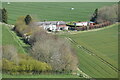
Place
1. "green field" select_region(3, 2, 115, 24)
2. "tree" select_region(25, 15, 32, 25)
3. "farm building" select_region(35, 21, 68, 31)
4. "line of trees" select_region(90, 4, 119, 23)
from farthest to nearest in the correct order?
"green field" select_region(3, 2, 115, 24), "line of trees" select_region(90, 4, 119, 23), "farm building" select_region(35, 21, 68, 31), "tree" select_region(25, 15, 32, 25)

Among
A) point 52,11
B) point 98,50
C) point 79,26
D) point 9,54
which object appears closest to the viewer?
point 9,54

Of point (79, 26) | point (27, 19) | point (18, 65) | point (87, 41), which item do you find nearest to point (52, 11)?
point (79, 26)

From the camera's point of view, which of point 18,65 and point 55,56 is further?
point 55,56

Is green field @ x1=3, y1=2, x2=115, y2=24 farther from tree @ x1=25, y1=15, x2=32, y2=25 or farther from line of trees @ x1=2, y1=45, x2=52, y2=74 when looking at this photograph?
line of trees @ x1=2, y1=45, x2=52, y2=74

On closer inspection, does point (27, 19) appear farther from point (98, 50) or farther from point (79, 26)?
point (98, 50)

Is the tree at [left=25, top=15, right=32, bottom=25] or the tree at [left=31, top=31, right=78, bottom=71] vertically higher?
the tree at [left=25, top=15, right=32, bottom=25]

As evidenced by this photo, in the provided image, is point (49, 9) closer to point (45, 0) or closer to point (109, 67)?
point (45, 0)

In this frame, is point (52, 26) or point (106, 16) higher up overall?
point (106, 16)

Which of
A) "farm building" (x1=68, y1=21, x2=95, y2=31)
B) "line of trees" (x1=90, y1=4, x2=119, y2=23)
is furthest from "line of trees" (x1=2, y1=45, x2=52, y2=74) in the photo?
"line of trees" (x1=90, y1=4, x2=119, y2=23)
